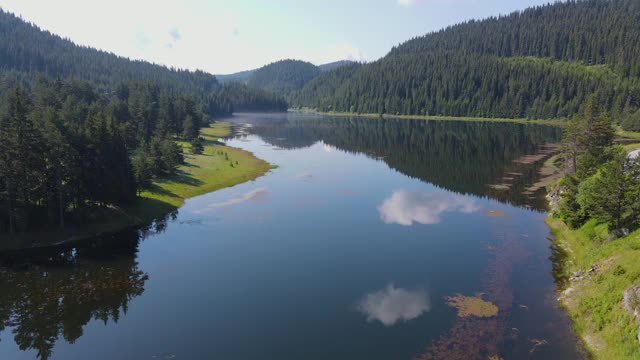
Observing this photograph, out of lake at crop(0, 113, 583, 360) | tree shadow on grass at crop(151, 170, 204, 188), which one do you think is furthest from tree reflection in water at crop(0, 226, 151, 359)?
tree shadow on grass at crop(151, 170, 204, 188)

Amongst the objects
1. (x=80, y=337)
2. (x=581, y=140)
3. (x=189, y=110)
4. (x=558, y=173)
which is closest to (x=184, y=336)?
(x=80, y=337)

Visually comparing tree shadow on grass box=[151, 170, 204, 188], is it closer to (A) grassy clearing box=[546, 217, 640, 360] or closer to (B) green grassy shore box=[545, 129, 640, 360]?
(B) green grassy shore box=[545, 129, 640, 360]

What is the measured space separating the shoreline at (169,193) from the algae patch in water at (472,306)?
49010 mm

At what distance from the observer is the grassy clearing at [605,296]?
110 feet

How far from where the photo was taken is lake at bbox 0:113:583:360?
36375 mm

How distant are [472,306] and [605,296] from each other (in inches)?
443

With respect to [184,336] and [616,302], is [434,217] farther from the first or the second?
[184,336]

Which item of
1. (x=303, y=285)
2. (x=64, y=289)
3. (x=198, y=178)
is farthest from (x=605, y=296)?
(x=198, y=178)

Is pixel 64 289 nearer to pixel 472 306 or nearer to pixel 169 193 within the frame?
pixel 169 193

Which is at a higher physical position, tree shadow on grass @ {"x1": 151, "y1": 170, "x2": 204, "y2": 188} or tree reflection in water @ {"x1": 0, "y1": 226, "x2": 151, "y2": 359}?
tree shadow on grass @ {"x1": 151, "y1": 170, "x2": 204, "y2": 188}

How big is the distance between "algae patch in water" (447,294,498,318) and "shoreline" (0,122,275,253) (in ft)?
161

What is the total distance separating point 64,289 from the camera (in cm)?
4622

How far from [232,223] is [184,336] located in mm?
33491

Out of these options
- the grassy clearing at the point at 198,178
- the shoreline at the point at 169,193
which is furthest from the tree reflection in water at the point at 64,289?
the grassy clearing at the point at 198,178
